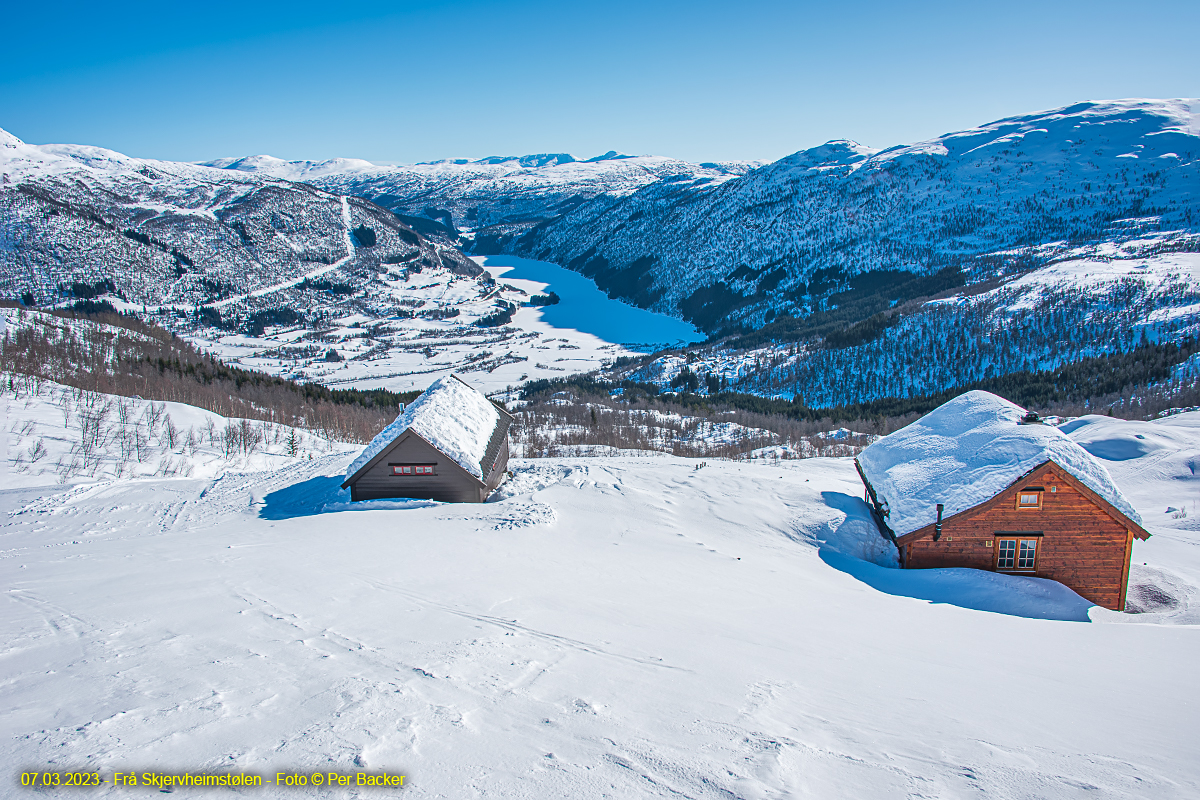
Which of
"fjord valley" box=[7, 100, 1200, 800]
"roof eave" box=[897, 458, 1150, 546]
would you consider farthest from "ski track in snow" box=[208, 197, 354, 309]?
"roof eave" box=[897, 458, 1150, 546]

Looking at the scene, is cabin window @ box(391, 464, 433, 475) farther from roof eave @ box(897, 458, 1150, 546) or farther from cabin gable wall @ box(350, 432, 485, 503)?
roof eave @ box(897, 458, 1150, 546)

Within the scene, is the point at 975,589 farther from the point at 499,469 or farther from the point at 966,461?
the point at 499,469

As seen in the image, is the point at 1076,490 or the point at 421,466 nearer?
the point at 1076,490

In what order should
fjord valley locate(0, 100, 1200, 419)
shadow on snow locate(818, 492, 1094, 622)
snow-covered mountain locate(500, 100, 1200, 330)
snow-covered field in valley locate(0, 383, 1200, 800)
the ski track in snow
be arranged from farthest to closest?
the ski track in snow, snow-covered mountain locate(500, 100, 1200, 330), fjord valley locate(0, 100, 1200, 419), shadow on snow locate(818, 492, 1094, 622), snow-covered field in valley locate(0, 383, 1200, 800)

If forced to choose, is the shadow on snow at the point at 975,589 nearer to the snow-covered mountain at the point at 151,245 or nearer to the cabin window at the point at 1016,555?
the cabin window at the point at 1016,555

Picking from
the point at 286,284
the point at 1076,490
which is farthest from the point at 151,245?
the point at 1076,490

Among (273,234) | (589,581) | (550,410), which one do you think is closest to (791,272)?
(550,410)

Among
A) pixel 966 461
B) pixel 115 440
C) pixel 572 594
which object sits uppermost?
pixel 966 461

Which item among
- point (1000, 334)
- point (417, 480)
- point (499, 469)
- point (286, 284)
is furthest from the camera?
point (286, 284)
